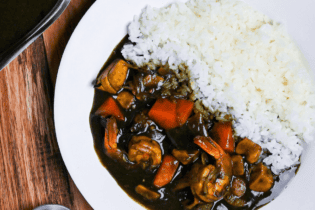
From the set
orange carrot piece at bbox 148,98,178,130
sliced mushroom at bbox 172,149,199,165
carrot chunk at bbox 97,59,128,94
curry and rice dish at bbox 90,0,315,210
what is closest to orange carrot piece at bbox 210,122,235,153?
curry and rice dish at bbox 90,0,315,210

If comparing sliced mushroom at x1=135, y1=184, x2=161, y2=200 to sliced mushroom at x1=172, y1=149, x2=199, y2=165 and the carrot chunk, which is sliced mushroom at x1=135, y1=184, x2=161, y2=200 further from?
the carrot chunk

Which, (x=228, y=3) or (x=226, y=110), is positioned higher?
(x=228, y=3)

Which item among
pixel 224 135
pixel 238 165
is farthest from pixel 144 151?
pixel 238 165

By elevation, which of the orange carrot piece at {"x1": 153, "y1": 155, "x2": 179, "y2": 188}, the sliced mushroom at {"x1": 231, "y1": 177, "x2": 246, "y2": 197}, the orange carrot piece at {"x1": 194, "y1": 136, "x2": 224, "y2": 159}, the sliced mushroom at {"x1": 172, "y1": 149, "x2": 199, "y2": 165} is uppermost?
the orange carrot piece at {"x1": 194, "y1": 136, "x2": 224, "y2": 159}

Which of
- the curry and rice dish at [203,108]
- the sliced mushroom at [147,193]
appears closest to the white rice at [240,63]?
the curry and rice dish at [203,108]

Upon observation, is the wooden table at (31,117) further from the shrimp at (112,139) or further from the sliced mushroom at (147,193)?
the sliced mushroom at (147,193)

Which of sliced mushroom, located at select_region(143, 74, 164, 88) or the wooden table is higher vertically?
sliced mushroom, located at select_region(143, 74, 164, 88)

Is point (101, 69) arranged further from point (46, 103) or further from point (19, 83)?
point (19, 83)

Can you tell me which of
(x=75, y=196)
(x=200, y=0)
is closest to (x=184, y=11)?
(x=200, y=0)
